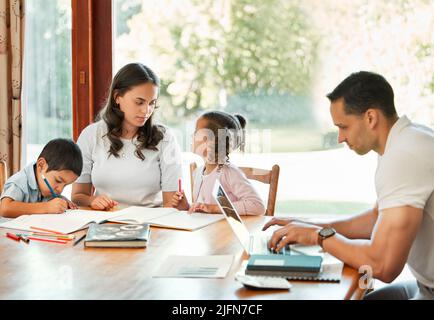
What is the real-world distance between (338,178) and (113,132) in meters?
1.48

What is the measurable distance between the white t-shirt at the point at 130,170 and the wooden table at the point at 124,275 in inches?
29.3

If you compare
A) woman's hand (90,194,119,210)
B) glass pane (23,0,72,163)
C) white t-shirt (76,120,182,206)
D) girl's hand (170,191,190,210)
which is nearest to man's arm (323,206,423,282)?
girl's hand (170,191,190,210)

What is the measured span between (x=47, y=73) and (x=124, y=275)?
245 centimetres

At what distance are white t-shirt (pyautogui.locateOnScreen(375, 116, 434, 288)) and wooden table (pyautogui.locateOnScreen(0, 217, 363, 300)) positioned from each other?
0.77 feet

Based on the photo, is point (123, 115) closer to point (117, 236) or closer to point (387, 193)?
point (117, 236)

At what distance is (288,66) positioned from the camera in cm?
390

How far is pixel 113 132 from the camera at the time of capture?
9.82 feet

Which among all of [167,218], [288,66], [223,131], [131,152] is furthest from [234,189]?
[288,66]

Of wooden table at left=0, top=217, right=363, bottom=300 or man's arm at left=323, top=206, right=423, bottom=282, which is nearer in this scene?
wooden table at left=0, top=217, right=363, bottom=300

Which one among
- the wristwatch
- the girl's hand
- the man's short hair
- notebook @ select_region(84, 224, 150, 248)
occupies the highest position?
the man's short hair

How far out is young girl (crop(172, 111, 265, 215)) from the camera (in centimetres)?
275

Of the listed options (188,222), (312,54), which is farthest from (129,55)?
(188,222)

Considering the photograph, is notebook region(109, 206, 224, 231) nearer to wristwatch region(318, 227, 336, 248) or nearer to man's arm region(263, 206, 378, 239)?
man's arm region(263, 206, 378, 239)

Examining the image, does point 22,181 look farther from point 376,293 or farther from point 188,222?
point 376,293
